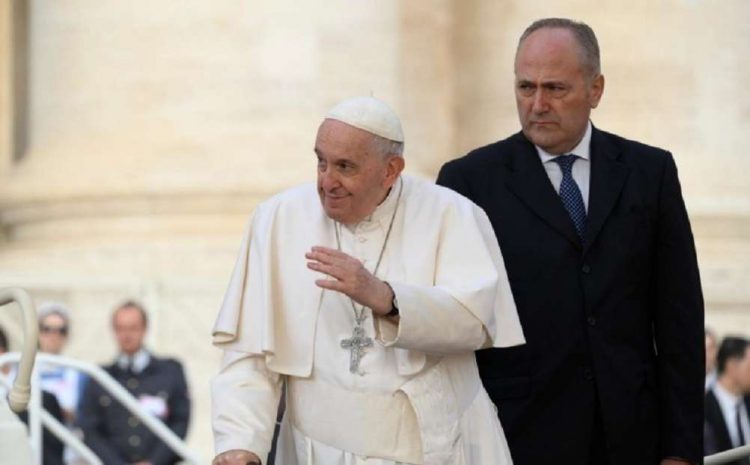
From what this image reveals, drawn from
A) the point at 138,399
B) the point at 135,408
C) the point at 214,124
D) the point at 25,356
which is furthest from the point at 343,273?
the point at 214,124

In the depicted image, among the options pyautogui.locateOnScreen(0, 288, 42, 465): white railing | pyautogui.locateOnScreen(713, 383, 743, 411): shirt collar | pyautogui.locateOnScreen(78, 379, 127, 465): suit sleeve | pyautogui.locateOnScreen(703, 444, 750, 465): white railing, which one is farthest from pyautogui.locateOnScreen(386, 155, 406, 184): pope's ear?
pyautogui.locateOnScreen(713, 383, 743, 411): shirt collar

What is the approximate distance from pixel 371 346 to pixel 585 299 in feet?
2.65

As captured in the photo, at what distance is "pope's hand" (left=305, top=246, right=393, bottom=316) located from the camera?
211 inches

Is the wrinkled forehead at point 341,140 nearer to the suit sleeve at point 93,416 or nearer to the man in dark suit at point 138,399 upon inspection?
the man in dark suit at point 138,399

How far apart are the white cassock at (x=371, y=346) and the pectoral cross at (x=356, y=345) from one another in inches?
0.5

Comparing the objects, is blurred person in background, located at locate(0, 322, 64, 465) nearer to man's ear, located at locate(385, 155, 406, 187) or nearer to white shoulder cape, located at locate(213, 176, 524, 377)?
white shoulder cape, located at locate(213, 176, 524, 377)

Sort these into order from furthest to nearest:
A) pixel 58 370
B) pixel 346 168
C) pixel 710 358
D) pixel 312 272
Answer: pixel 710 358
pixel 58 370
pixel 312 272
pixel 346 168

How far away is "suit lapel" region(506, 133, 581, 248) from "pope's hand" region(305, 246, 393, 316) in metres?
1.02

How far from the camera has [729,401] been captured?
11.8 metres

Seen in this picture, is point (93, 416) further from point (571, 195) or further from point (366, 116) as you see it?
point (366, 116)

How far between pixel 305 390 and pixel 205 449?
754 cm

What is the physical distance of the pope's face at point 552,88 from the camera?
6.23m

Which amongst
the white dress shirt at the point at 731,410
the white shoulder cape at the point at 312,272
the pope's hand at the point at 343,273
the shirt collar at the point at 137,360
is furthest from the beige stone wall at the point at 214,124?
the pope's hand at the point at 343,273

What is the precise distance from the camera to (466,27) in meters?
15.7
